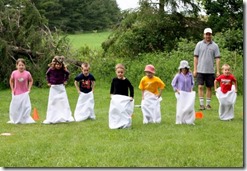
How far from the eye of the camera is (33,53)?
1461 cm

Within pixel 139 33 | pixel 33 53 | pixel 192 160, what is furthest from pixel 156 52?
pixel 192 160

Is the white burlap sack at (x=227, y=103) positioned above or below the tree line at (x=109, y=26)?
below

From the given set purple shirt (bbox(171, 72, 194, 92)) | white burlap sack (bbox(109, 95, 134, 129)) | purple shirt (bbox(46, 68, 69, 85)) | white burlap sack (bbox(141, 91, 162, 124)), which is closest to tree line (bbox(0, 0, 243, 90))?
purple shirt (bbox(46, 68, 69, 85))

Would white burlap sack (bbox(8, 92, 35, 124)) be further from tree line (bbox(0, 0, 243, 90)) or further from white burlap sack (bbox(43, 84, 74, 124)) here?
tree line (bbox(0, 0, 243, 90))

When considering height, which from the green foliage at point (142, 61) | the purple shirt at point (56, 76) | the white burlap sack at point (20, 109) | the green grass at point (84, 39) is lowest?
the white burlap sack at point (20, 109)

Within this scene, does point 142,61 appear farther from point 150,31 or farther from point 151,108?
point 151,108

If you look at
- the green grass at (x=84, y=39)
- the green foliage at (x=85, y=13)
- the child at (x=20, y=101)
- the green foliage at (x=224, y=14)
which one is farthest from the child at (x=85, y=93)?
the green foliage at (x=224, y=14)

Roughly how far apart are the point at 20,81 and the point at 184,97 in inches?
111

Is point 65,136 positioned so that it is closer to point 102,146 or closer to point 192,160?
point 102,146

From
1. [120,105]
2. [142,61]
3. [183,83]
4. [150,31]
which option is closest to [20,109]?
[120,105]

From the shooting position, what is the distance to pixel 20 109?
8734mm

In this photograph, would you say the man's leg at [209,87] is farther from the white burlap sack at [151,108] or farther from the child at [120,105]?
the child at [120,105]

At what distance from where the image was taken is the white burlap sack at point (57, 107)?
862cm

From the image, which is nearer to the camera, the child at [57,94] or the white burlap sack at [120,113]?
the white burlap sack at [120,113]
